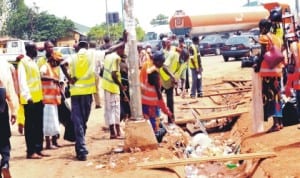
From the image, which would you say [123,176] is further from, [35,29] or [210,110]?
[35,29]

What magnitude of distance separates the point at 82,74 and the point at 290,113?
3.55 metres

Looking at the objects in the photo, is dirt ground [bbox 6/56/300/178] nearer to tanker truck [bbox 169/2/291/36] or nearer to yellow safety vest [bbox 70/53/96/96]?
yellow safety vest [bbox 70/53/96/96]

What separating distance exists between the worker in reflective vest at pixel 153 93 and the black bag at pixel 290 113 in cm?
203

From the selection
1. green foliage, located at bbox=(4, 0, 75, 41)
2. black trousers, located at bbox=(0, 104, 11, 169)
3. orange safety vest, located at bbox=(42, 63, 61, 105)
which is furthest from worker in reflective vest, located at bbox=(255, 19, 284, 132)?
green foliage, located at bbox=(4, 0, 75, 41)

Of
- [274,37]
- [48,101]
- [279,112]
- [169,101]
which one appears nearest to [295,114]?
[279,112]

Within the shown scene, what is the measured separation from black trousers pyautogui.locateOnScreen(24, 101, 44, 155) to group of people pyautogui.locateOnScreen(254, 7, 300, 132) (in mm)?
3435

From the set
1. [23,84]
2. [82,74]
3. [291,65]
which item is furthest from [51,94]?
[291,65]

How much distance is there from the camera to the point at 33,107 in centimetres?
934

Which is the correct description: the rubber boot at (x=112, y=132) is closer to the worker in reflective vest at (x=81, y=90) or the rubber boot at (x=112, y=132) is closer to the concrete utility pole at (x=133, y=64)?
the worker in reflective vest at (x=81, y=90)

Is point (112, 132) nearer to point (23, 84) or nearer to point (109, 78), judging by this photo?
point (109, 78)

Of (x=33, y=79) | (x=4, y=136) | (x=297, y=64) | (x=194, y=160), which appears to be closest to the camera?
(x=4, y=136)

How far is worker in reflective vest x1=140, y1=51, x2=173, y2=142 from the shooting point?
30.5ft

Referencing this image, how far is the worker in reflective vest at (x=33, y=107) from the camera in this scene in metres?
9.32

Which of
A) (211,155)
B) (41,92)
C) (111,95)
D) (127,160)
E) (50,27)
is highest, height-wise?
(50,27)
